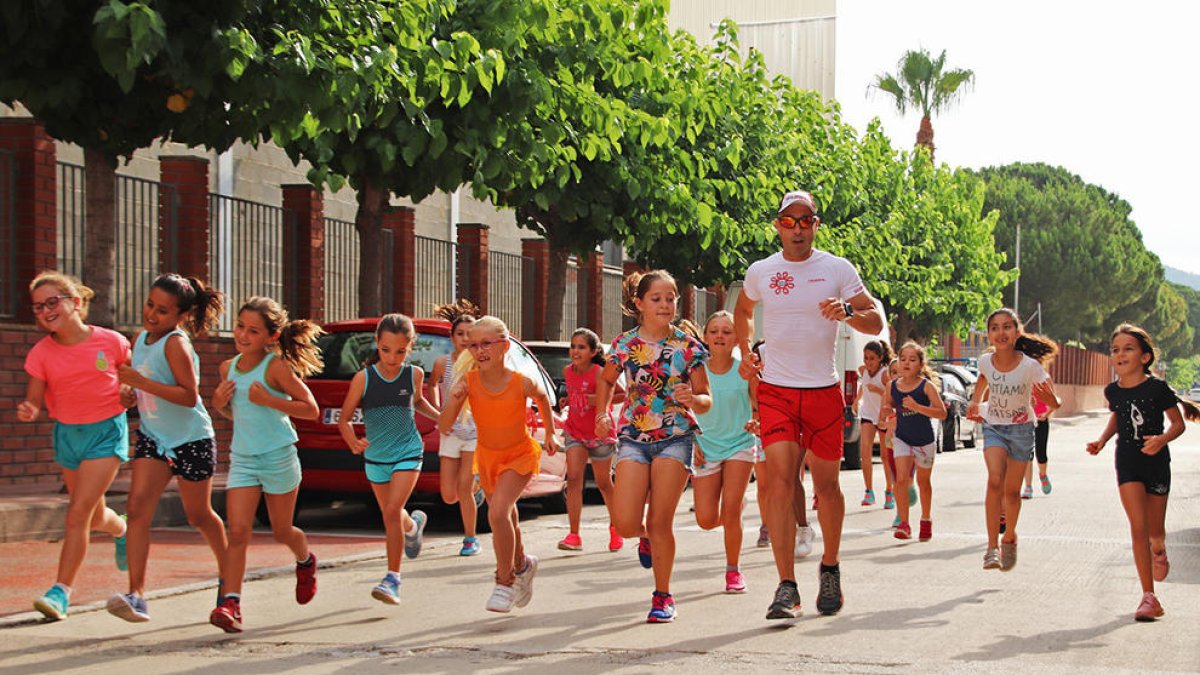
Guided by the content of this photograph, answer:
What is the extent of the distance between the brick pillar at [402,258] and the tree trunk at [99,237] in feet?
32.9

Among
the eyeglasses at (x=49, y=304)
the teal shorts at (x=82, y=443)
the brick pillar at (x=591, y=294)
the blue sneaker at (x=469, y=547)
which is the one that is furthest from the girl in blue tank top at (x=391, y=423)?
the brick pillar at (x=591, y=294)

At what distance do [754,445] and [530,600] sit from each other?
1603 millimetres

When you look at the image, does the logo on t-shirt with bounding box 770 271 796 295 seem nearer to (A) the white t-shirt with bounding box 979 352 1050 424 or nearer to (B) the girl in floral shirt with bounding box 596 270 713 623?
(B) the girl in floral shirt with bounding box 596 270 713 623

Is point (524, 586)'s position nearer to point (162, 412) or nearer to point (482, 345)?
point (482, 345)

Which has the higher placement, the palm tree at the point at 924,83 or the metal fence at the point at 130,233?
the palm tree at the point at 924,83

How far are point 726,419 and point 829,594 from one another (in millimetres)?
1480

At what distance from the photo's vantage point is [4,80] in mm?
11758

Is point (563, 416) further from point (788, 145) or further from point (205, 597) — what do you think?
point (788, 145)

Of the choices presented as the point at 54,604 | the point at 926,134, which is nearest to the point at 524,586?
the point at 54,604

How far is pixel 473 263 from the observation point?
2627 centimetres

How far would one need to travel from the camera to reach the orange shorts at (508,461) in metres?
8.51

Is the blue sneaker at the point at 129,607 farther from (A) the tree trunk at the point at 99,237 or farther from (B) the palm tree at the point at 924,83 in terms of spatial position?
(B) the palm tree at the point at 924,83

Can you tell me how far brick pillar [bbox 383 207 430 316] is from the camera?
23.5 metres

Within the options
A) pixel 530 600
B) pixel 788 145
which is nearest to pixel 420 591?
pixel 530 600
